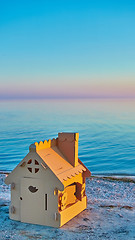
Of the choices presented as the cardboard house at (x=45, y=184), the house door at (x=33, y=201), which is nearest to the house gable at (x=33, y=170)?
the cardboard house at (x=45, y=184)

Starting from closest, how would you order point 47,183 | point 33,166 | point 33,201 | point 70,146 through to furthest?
point 47,183 → point 33,166 → point 33,201 → point 70,146

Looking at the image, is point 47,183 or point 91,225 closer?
point 47,183

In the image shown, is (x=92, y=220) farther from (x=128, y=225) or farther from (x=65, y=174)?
(x=65, y=174)

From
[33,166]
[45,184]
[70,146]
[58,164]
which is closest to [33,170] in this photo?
[33,166]

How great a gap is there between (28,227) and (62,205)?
44.2 inches

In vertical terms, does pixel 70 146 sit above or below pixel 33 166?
above

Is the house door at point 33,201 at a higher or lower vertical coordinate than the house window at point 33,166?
lower

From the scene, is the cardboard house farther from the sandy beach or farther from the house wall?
the sandy beach

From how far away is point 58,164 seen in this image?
9133 mm

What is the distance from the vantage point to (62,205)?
888 cm

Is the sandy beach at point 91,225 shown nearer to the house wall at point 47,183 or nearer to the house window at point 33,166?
the house wall at point 47,183

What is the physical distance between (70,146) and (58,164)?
853 millimetres

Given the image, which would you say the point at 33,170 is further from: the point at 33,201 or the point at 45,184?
the point at 33,201

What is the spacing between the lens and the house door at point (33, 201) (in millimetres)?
8766
